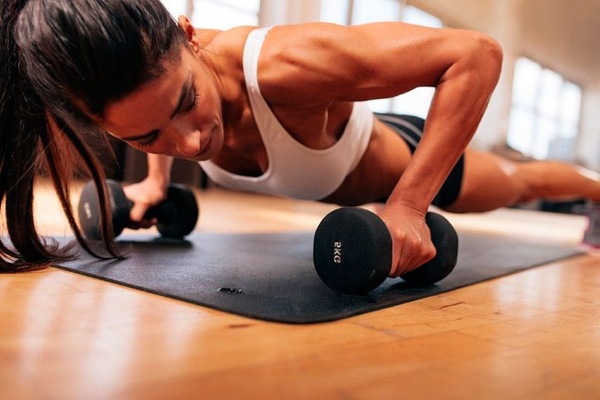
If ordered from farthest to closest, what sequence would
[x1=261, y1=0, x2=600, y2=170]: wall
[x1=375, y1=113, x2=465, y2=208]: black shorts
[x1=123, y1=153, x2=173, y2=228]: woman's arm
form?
[x1=261, y1=0, x2=600, y2=170]: wall → [x1=375, y1=113, x2=465, y2=208]: black shorts → [x1=123, y1=153, x2=173, y2=228]: woman's arm

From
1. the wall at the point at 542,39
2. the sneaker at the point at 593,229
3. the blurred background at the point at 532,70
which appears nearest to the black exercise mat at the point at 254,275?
the sneaker at the point at 593,229

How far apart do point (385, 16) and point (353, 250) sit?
4.91 metres

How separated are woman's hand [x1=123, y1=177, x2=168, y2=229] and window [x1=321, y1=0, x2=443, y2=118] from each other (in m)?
3.55

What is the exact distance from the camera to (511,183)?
1748 millimetres

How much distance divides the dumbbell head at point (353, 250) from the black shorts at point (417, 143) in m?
0.74

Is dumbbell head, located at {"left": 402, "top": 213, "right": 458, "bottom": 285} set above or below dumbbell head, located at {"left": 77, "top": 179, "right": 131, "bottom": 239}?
above

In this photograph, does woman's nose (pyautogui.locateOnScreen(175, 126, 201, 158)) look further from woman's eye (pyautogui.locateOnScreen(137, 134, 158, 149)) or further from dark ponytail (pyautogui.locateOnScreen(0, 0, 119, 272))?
dark ponytail (pyautogui.locateOnScreen(0, 0, 119, 272))

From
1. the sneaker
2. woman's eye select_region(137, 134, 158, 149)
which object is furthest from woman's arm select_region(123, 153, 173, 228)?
the sneaker

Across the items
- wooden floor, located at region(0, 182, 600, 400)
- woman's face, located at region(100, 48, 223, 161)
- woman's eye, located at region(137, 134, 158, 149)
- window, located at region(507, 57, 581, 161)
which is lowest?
window, located at region(507, 57, 581, 161)

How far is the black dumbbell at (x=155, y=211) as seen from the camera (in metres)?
1.39

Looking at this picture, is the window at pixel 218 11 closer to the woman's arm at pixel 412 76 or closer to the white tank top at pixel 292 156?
the white tank top at pixel 292 156

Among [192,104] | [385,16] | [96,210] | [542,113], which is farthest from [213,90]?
[542,113]

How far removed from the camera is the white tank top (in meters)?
1.14

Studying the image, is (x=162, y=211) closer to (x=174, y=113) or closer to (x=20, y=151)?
(x=20, y=151)
